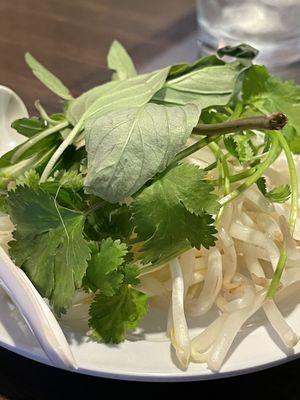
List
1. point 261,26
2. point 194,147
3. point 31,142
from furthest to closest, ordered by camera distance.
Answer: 1. point 261,26
2. point 31,142
3. point 194,147

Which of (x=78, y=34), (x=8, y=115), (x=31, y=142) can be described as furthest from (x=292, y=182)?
(x=78, y=34)

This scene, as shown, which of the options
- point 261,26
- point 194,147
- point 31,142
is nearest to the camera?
point 194,147

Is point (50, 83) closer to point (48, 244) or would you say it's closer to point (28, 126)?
point (28, 126)

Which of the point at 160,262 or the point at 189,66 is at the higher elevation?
the point at 189,66

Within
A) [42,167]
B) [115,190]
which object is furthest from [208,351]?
[42,167]

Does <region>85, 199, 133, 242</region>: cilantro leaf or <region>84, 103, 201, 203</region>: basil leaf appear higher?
<region>84, 103, 201, 203</region>: basil leaf

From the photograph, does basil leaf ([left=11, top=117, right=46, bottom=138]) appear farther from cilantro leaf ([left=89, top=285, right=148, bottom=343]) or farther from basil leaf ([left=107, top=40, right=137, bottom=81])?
cilantro leaf ([left=89, top=285, right=148, bottom=343])

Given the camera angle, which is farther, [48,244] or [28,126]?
[28,126]

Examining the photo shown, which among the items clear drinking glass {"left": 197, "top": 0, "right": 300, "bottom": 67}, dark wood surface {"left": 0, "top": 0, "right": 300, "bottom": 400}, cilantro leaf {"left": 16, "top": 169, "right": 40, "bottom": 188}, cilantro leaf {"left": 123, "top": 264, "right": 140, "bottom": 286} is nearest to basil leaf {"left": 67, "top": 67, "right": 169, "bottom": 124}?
cilantro leaf {"left": 16, "top": 169, "right": 40, "bottom": 188}

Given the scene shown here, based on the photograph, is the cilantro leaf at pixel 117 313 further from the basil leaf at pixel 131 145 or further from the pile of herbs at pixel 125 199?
the basil leaf at pixel 131 145
